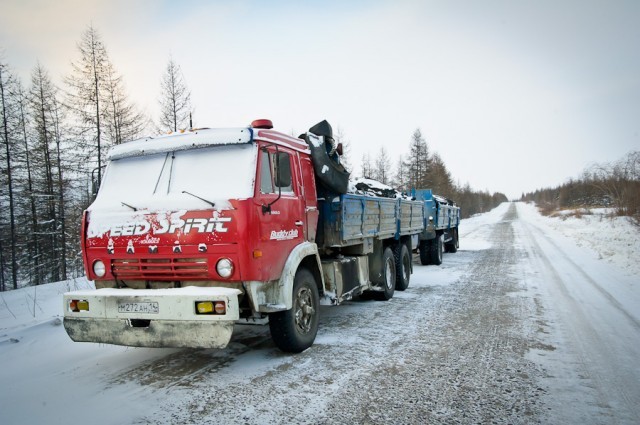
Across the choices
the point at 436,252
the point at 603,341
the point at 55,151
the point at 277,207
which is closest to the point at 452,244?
the point at 436,252

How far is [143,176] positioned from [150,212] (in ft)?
2.20

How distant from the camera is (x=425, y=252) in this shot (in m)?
13.0

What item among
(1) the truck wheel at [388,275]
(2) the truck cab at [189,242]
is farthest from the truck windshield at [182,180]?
(1) the truck wheel at [388,275]

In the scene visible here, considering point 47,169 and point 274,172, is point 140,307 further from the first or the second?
point 47,169

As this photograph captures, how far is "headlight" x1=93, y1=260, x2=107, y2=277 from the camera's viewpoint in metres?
4.38

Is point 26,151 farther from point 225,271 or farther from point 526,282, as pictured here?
point 526,282

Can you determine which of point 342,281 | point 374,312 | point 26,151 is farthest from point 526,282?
point 26,151

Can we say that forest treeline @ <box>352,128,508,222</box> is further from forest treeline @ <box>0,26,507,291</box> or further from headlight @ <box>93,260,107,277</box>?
headlight @ <box>93,260,107,277</box>

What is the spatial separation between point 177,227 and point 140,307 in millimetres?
859

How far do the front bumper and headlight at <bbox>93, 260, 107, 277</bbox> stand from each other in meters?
0.26

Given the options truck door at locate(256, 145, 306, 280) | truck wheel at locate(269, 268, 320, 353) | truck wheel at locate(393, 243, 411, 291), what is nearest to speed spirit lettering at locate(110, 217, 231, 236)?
truck door at locate(256, 145, 306, 280)

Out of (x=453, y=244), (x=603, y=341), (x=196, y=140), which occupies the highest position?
(x=196, y=140)

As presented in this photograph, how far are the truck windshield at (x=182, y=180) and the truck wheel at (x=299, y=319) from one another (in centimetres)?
140

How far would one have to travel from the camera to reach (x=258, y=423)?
3.08 metres
